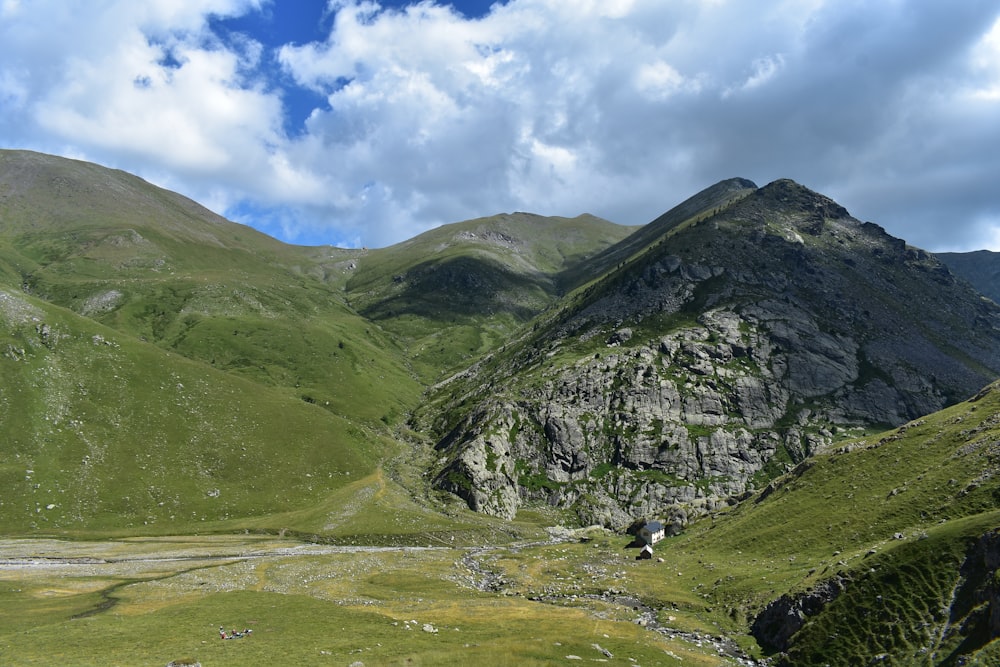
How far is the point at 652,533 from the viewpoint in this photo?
108 m

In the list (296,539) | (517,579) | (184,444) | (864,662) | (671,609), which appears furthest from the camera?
(184,444)

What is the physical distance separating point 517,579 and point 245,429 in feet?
412

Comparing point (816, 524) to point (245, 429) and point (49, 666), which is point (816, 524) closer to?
point (49, 666)

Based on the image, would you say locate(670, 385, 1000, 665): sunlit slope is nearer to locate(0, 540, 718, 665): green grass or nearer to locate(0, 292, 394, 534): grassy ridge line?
locate(0, 540, 718, 665): green grass

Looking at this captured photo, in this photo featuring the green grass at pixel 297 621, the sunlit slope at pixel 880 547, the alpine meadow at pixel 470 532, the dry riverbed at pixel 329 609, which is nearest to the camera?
the green grass at pixel 297 621

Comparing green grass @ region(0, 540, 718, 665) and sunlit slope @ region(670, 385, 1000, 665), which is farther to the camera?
sunlit slope @ region(670, 385, 1000, 665)

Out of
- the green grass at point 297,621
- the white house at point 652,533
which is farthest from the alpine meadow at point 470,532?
the white house at point 652,533

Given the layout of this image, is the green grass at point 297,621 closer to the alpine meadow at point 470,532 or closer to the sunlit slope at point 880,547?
the alpine meadow at point 470,532

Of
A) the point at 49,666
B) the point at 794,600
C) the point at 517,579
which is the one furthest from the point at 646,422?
the point at 49,666

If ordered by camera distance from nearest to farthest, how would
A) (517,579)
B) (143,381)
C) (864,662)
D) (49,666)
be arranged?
(49,666), (864,662), (517,579), (143,381)

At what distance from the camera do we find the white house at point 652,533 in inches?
4242

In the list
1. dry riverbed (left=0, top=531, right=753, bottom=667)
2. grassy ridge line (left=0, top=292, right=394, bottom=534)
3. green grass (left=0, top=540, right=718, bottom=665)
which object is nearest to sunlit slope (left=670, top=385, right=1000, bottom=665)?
dry riverbed (left=0, top=531, right=753, bottom=667)

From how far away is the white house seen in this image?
108m

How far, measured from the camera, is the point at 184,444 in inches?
Answer: 6388
